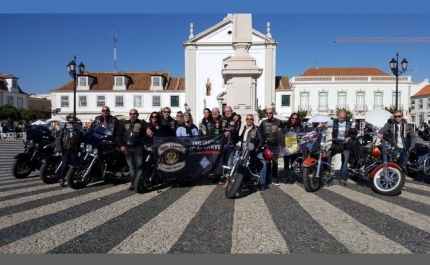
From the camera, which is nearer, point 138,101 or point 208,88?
point 208,88

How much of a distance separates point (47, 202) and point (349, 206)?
5.29 m

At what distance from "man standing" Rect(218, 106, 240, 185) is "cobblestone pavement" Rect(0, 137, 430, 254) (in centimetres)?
67

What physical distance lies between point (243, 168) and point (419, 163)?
17.3 ft

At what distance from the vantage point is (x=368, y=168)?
723 cm

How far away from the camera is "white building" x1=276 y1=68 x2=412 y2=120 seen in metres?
51.6

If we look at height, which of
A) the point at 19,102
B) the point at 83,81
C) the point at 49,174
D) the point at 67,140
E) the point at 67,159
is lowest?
the point at 49,174

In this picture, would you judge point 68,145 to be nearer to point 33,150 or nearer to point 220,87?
point 33,150

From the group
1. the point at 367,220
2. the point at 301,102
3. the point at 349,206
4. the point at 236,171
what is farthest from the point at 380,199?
the point at 301,102

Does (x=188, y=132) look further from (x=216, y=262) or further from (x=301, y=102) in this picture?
(x=301, y=102)

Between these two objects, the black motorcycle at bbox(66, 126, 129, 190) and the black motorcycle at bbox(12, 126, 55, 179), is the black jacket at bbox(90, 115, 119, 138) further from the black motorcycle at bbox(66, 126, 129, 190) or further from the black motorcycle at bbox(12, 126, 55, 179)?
the black motorcycle at bbox(12, 126, 55, 179)

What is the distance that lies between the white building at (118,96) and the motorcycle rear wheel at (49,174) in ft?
147

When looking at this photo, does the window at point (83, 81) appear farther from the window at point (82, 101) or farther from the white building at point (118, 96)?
the window at point (82, 101)

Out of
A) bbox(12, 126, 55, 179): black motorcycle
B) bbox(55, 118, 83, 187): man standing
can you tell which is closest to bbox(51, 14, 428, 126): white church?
bbox(12, 126, 55, 179): black motorcycle

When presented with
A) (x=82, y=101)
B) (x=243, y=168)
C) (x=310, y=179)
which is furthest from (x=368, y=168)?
(x=82, y=101)
